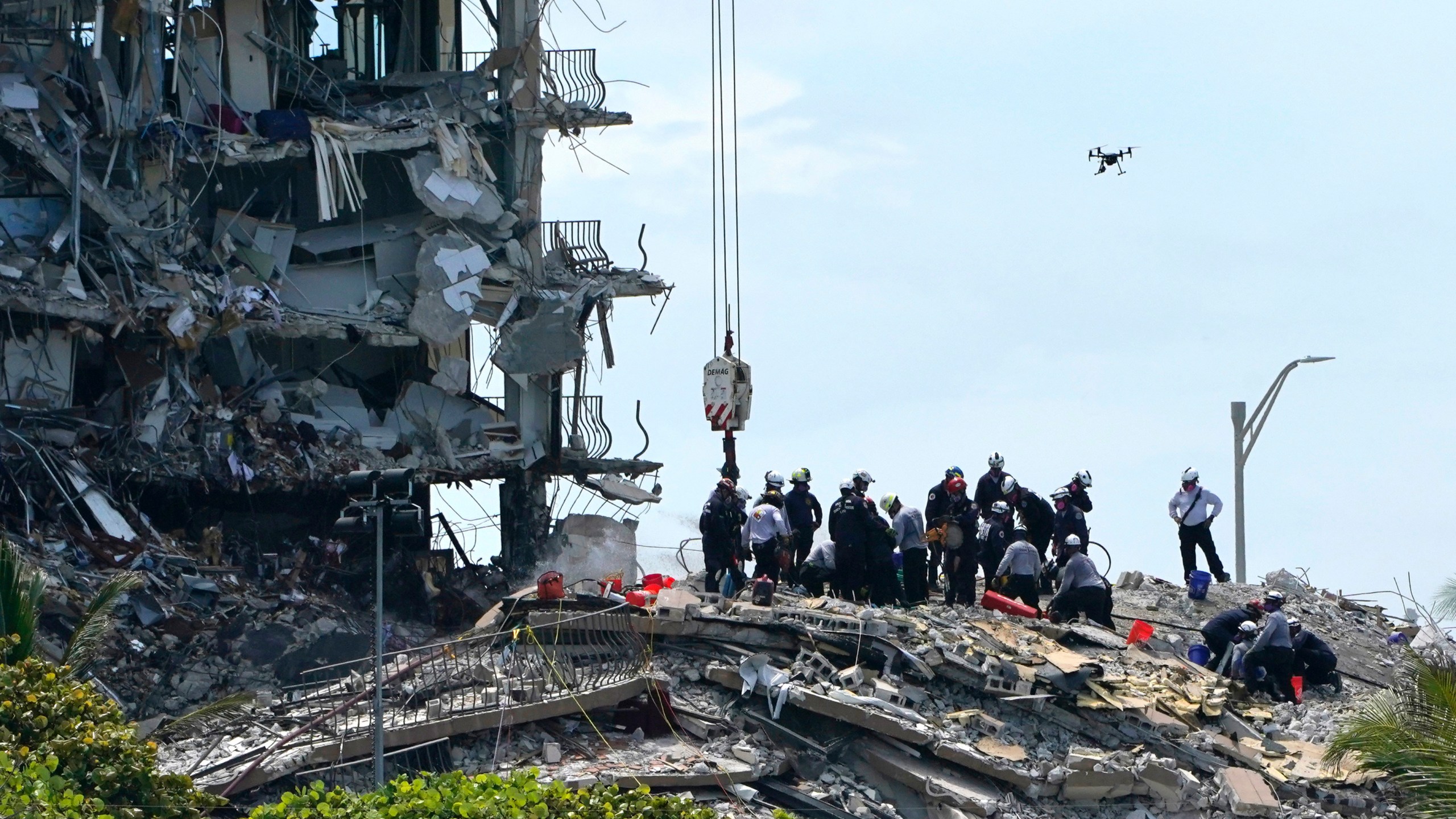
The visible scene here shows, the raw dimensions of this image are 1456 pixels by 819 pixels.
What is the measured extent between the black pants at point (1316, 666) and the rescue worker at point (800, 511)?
5.53 metres

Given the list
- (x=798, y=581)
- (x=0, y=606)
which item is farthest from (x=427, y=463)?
(x=0, y=606)

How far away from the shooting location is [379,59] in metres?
33.0

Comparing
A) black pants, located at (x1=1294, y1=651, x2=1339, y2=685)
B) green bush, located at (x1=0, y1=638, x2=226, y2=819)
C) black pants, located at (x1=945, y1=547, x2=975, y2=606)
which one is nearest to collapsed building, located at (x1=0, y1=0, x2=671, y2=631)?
black pants, located at (x1=945, y1=547, x2=975, y2=606)

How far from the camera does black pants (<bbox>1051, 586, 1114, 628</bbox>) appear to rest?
73.8ft

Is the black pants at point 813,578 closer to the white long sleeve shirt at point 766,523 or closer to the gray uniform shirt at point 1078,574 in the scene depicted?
the white long sleeve shirt at point 766,523

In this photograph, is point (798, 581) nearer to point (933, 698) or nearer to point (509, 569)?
point (933, 698)

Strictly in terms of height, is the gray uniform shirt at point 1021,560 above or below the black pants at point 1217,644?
above

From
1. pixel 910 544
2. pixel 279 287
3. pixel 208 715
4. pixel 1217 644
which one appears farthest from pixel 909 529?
pixel 279 287

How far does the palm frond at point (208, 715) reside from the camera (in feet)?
55.7

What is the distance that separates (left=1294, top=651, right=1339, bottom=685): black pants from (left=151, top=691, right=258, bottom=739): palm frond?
36.7 ft

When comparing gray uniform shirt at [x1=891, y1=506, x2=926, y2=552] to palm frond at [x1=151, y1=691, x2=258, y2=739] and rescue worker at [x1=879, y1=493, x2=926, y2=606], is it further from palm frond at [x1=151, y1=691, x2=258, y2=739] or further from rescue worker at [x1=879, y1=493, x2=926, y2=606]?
palm frond at [x1=151, y1=691, x2=258, y2=739]

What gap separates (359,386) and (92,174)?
6.00 m

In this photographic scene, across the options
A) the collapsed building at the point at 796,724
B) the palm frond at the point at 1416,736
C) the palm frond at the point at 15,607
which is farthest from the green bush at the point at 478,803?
the palm frond at the point at 1416,736

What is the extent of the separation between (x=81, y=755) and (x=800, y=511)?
1080 centimetres
